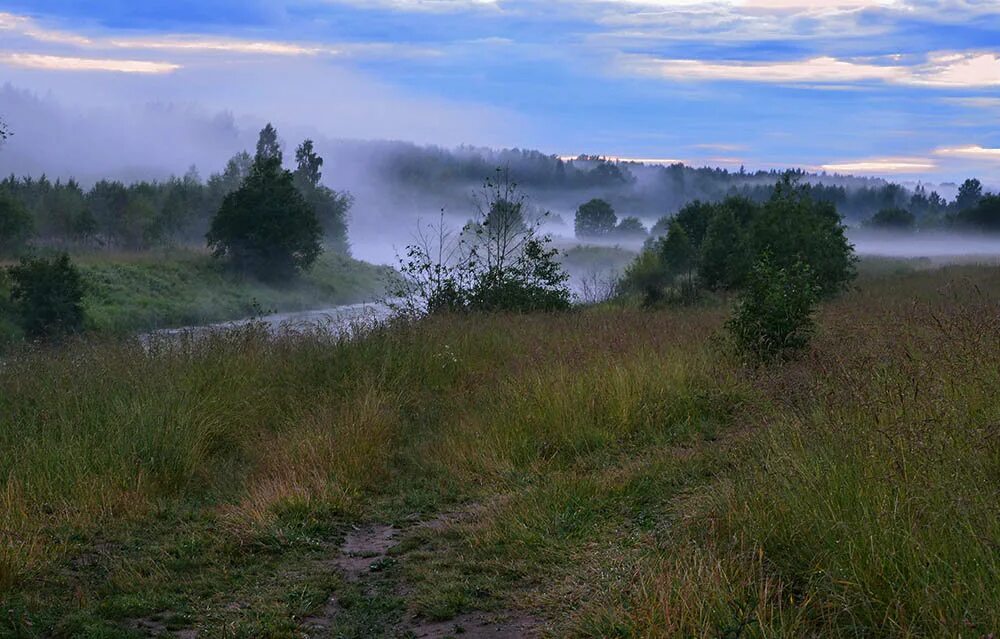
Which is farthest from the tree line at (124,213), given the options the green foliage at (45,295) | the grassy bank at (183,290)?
the green foliage at (45,295)

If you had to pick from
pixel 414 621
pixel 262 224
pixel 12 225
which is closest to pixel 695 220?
pixel 262 224

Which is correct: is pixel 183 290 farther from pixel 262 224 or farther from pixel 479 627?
pixel 479 627

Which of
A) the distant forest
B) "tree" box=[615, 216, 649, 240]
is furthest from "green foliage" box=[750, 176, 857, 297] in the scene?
"tree" box=[615, 216, 649, 240]

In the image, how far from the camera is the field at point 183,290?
3909 centimetres

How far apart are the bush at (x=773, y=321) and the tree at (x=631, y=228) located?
126 meters

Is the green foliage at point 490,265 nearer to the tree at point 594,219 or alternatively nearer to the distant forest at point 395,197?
the distant forest at point 395,197

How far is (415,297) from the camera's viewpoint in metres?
18.2

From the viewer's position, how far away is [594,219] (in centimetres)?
12538

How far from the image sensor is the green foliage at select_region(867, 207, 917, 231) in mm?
106500

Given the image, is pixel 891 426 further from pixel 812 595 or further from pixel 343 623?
pixel 343 623

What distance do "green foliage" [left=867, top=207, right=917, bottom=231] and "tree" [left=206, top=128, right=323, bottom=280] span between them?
3116 inches

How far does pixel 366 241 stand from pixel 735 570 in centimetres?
9516

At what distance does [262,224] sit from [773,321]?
41.6 m

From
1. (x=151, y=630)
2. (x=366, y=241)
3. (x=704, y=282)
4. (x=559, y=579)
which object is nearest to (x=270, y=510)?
(x=151, y=630)
